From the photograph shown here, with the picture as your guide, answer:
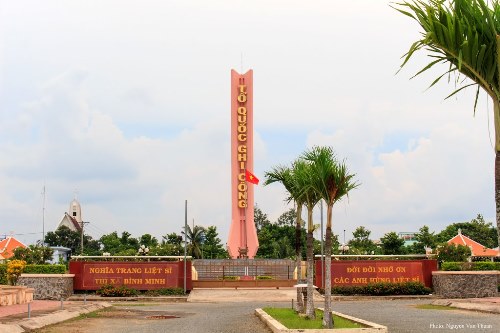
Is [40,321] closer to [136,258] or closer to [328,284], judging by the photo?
[328,284]

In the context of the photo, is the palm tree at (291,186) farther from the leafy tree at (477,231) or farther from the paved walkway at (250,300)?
the leafy tree at (477,231)

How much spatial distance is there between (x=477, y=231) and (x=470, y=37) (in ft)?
353

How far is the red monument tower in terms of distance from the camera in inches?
2467

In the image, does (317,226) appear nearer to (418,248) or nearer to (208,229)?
(418,248)

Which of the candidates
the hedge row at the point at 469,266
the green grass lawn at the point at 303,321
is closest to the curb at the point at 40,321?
the green grass lawn at the point at 303,321

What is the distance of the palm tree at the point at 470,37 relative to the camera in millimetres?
9266

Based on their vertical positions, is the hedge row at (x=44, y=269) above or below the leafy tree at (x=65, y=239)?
below

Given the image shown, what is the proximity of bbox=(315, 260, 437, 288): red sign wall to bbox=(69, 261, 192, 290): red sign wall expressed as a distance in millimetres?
9679

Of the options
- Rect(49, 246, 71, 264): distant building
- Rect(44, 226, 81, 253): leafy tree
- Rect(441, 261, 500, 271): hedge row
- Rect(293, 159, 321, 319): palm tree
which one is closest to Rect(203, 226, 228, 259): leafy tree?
Rect(49, 246, 71, 264): distant building

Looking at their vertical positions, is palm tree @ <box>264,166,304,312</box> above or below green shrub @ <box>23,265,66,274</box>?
above

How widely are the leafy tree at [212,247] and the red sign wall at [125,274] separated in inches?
2074

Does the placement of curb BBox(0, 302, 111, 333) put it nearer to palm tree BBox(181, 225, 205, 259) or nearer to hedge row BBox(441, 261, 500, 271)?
hedge row BBox(441, 261, 500, 271)

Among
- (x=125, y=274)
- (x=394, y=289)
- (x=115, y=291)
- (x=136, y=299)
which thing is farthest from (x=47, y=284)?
(x=394, y=289)

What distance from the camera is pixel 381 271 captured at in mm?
41250
